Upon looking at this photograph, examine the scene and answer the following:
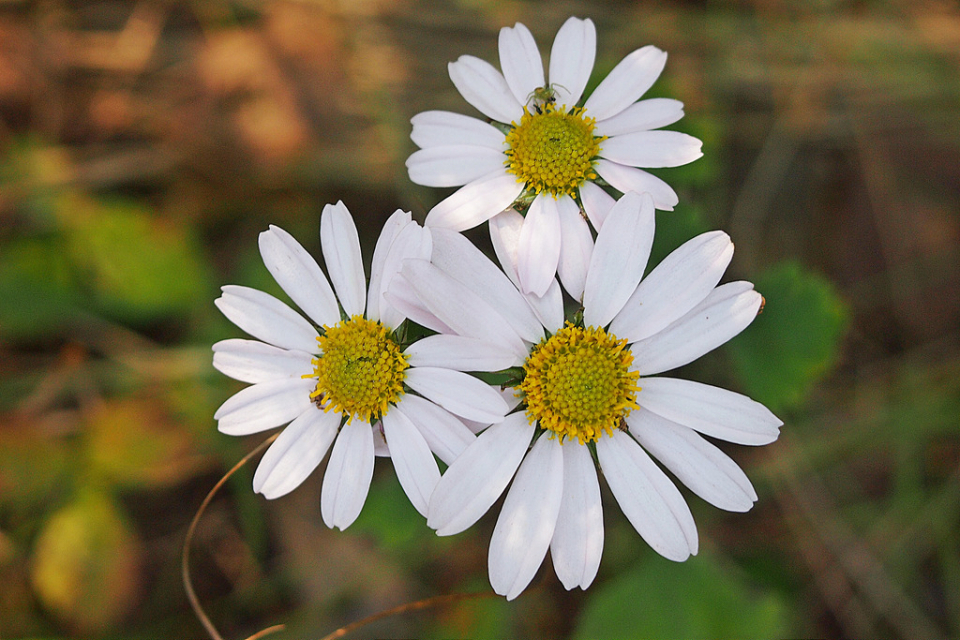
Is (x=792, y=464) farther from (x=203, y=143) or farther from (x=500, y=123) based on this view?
(x=203, y=143)

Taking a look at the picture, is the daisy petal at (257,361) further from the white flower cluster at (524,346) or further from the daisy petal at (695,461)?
the daisy petal at (695,461)

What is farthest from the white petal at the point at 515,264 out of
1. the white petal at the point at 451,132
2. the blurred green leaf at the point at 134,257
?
the blurred green leaf at the point at 134,257

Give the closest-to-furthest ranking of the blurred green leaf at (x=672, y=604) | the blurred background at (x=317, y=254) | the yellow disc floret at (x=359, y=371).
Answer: the yellow disc floret at (x=359, y=371) < the blurred green leaf at (x=672, y=604) < the blurred background at (x=317, y=254)

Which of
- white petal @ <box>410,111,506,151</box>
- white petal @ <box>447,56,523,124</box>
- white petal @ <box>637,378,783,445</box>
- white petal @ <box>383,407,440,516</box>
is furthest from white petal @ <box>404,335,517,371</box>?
white petal @ <box>447,56,523,124</box>

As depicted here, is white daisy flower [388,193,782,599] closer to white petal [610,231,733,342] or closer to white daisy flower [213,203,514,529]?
white petal [610,231,733,342]

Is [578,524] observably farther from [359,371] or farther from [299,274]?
[299,274]
